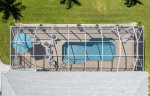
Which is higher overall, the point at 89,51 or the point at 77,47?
the point at 77,47

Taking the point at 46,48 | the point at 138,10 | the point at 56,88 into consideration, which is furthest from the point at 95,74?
the point at 138,10

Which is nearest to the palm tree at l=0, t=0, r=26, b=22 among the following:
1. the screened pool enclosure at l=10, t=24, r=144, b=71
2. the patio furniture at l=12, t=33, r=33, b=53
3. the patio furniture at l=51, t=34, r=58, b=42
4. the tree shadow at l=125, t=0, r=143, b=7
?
the screened pool enclosure at l=10, t=24, r=144, b=71

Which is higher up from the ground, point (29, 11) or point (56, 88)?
point (29, 11)

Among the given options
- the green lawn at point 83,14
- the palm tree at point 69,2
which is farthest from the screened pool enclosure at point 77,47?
the palm tree at point 69,2

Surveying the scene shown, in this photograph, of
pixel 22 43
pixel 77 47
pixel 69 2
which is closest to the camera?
pixel 22 43

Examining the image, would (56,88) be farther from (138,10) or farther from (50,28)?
(138,10)

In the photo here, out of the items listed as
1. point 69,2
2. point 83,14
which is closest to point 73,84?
point 83,14

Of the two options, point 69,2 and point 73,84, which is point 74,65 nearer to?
point 73,84

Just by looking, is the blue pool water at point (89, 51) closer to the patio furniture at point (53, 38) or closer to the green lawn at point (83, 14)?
the patio furniture at point (53, 38)
